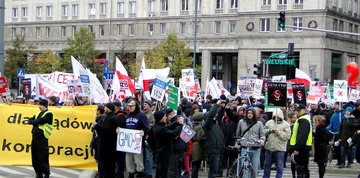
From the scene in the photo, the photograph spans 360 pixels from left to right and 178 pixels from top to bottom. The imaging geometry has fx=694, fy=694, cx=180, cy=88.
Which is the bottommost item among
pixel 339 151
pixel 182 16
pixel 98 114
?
pixel 339 151

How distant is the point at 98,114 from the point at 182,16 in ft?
186

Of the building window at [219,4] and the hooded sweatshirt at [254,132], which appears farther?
the building window at [219,4]

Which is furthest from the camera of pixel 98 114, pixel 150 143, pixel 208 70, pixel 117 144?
pixel 208 70

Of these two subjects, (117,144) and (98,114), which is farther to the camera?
(98,114)

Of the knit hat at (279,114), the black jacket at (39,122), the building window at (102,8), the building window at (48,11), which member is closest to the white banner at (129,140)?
the black jacket at (39,122)

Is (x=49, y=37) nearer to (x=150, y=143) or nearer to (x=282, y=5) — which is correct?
(x=282, y=5)

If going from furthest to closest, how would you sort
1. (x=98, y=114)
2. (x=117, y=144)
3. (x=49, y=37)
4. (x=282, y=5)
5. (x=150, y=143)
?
(x=49, y=37), (x=282, y=5), (x=98, y=114), (x=117, y=144), (x=150, y=143)

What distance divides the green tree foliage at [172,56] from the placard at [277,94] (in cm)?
4876

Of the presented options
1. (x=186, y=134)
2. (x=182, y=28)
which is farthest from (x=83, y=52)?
(x=186, y=134)

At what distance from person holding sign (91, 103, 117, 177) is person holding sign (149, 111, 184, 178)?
138 centimetres

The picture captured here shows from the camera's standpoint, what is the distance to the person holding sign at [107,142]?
14.3 meters

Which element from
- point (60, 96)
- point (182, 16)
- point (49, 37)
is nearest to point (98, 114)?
point (60, 96)

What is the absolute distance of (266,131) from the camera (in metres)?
15.2

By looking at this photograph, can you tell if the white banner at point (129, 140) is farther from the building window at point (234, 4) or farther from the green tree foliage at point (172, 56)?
the building window at point (234, 4)
